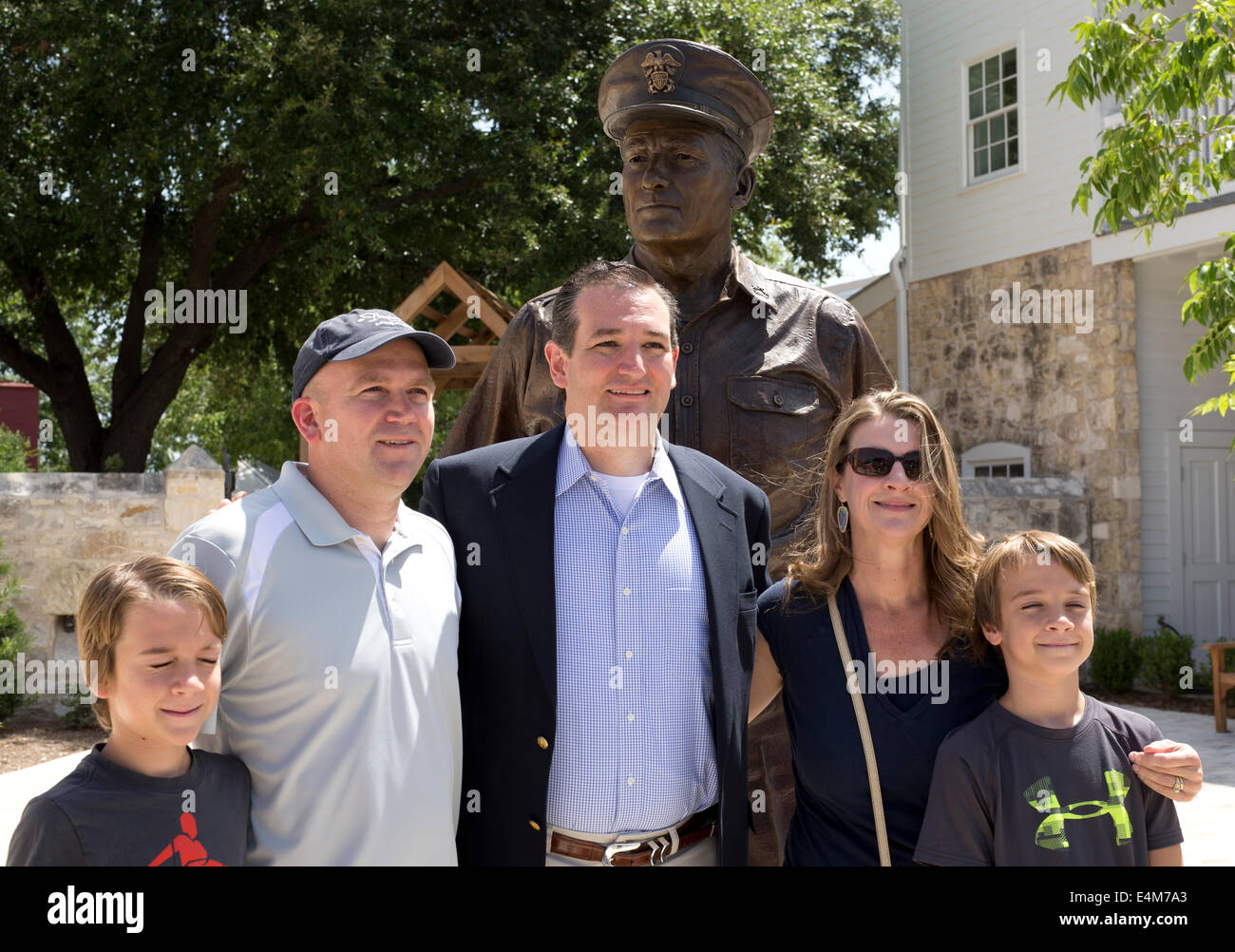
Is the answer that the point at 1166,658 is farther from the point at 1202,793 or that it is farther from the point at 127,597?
the point at 127,597

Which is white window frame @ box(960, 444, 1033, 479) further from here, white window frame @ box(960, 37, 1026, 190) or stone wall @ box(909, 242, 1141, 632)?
white window frame @ box(960, 37, 1026, 190)

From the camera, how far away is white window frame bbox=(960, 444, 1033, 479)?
1338 centimetres

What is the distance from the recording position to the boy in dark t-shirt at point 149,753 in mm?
1980

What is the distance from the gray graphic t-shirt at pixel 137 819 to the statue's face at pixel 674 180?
1.79 metres

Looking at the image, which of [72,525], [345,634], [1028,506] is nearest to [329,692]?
[345,634]

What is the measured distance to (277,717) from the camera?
82.6 inches

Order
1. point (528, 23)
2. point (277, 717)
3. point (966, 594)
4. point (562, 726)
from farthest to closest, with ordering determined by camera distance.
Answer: point (528, 23), point (966, 594), point (562, 726), point (277, 717)

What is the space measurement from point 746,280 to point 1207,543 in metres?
11.1

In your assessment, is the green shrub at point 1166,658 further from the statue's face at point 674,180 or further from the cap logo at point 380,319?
the cap logo at point 380,319

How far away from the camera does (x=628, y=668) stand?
91.5 inches

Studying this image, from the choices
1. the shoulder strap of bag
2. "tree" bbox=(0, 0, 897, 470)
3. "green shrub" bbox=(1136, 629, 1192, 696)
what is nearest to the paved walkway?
"green shrub" bbox=(1136, 629, 1192, 696)
